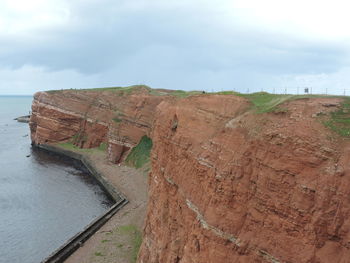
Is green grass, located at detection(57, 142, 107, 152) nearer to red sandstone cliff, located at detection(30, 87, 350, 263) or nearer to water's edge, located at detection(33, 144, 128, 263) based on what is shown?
water's edge, located at detection(33, 144, 128, 263)

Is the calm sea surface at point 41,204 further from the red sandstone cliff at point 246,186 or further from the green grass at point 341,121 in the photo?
the green grass at point 341,121

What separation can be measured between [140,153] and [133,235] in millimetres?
28003

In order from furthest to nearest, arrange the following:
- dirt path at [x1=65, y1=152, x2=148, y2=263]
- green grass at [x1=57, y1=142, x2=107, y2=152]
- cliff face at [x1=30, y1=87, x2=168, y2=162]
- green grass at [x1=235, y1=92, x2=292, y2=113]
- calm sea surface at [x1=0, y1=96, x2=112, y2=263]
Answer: green grass at [x1=57, y1=142, x2=107, y2=152], cliff face at [x1=30, y1=87, x2=168, y2=162], calm sea surface at [x1=0, y1=96, x2=112, y2=263], dirt path at [x1=65, y1=152, x2=148, y2=263], green grass at [x1=235, y1=92, x2=292, y2=113]

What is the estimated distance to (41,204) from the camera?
49.3 m

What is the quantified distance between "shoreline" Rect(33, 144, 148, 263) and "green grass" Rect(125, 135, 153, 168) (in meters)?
1.63

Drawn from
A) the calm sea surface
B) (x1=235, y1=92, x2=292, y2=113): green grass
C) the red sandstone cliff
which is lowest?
the calm sea surface

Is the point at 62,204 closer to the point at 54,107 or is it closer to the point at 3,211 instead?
the point at 3,211

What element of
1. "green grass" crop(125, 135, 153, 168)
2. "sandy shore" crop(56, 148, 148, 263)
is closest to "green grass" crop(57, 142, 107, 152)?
"green grass" crop(125, 135, 153, 168)

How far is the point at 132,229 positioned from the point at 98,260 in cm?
625

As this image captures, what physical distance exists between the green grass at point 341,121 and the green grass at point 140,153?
47034mm

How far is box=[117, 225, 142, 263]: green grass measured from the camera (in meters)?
32.5

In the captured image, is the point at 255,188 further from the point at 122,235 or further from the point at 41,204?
the point at 41,204

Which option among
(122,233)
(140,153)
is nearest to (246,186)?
(122,233)

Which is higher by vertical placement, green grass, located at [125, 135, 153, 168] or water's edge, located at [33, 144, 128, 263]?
green grass, located at [125, 135, 153, 168]
